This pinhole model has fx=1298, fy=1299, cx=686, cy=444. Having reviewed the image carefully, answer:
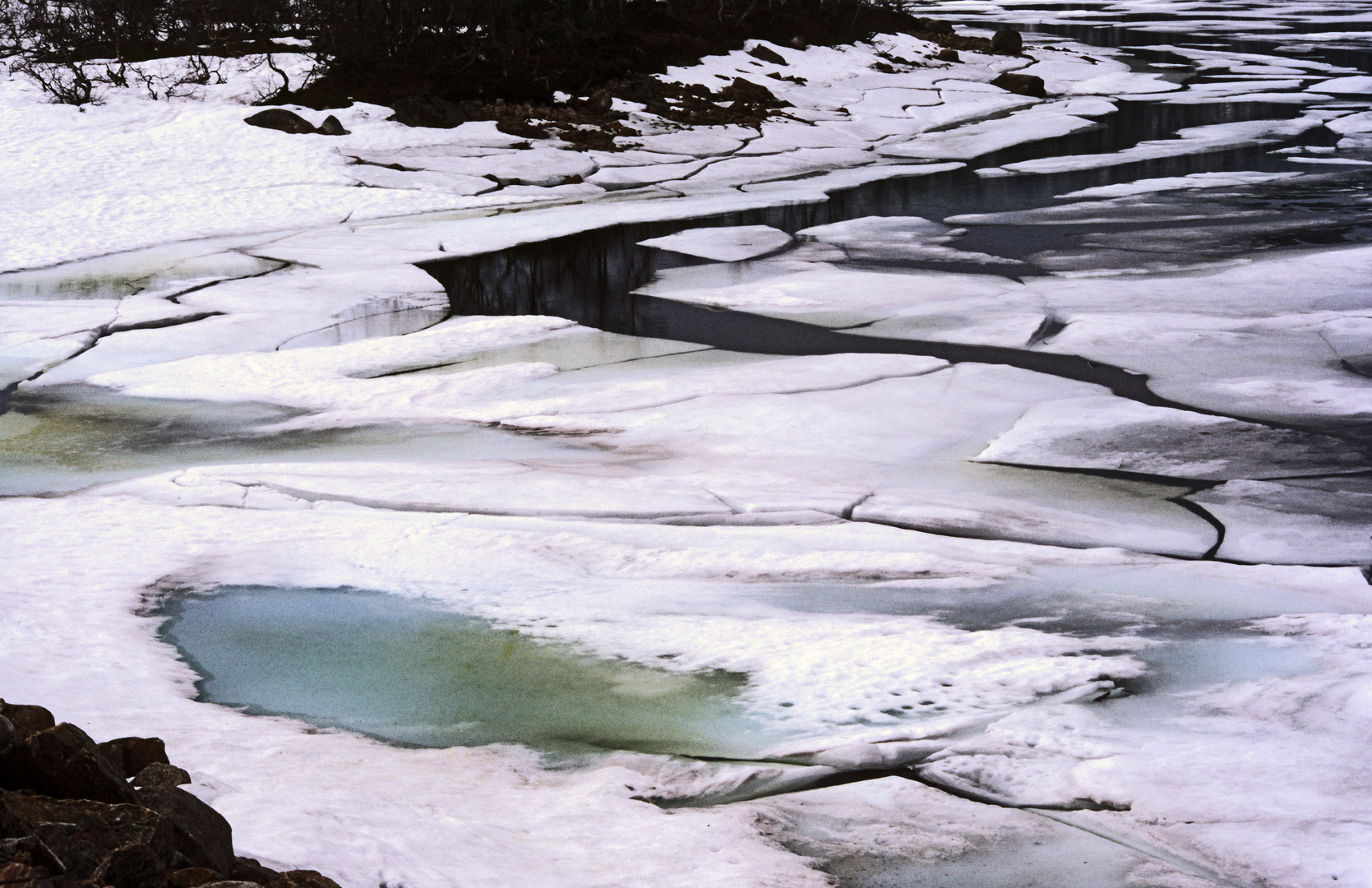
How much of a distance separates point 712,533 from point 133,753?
233 centimetres

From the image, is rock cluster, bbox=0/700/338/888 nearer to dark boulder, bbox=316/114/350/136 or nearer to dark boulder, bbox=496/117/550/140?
dark boulder, bbox=316/114/350/136

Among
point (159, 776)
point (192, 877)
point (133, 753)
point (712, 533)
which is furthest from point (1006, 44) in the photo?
point (192, 877)

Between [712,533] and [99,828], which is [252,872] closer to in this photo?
[99,828]

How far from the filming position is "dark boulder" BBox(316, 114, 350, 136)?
521 inches

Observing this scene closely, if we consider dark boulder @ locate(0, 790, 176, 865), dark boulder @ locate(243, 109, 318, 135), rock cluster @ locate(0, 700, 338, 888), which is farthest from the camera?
dark boulder @ locate(243, 109, 318, 135)

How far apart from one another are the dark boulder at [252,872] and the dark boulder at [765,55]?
58.5 ft

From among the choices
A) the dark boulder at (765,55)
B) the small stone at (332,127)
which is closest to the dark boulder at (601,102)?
the small stone at (332,127)

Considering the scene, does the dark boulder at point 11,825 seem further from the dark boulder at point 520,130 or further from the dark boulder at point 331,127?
the dark boulder at point 520,130

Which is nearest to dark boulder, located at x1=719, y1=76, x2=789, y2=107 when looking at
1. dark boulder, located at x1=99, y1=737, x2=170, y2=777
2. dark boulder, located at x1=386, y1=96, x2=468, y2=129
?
dark boulder, located at x1=386, y1=96, x2=468, y2=129

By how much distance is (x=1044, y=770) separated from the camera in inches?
119

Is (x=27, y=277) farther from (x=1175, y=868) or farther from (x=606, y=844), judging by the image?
(x=1175, y=868)

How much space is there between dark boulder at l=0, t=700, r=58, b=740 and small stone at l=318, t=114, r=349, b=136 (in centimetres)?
1151

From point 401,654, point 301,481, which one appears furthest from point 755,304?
point 401,654

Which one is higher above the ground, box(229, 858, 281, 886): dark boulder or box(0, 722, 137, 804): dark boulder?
box(0, 722, 137, 804): dark boulder
